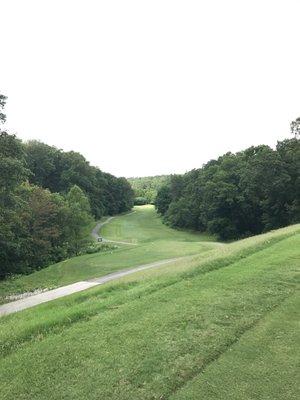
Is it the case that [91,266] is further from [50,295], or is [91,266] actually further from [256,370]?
[256,370]

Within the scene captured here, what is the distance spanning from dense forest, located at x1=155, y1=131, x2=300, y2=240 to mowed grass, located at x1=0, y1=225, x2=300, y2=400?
42.5 m

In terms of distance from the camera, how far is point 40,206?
46688 millimetres

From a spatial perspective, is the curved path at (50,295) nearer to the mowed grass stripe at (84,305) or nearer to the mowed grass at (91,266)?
the mowed grass at (91,266)

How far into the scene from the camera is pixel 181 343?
940 cm

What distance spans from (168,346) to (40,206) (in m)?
39.6

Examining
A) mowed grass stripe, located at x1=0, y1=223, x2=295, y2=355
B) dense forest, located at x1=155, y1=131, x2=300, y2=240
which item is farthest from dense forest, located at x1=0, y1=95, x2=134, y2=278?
dense forest, located at x1=155, y1=131, x2=300, y2=240

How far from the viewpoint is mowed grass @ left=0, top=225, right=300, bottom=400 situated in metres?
7.65

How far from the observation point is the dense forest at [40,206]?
89.6ft

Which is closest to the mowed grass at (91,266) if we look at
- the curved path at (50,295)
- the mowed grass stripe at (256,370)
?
the curved path at (50,295)

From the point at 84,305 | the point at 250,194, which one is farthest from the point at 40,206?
the point at 84,305

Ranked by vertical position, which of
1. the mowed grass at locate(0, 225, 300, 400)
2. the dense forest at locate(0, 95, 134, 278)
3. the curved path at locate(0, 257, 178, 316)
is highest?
the dense forest at locate(0, 95, 134, 278)

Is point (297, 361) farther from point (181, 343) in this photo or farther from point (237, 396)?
point (181, 343)

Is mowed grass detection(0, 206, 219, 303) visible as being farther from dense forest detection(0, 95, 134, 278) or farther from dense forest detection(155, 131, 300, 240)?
dense forest detection(155, 131, 300, 240)

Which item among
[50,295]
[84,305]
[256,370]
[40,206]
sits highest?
[40,206]
